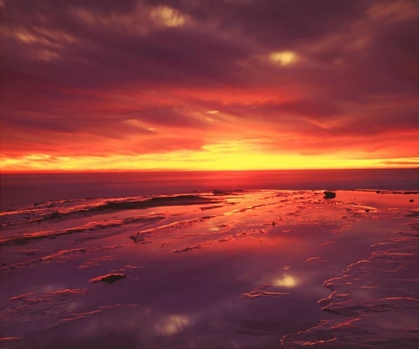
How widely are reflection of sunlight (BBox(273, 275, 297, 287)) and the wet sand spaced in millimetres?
39

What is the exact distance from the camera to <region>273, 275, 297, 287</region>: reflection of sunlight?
10.6 metres

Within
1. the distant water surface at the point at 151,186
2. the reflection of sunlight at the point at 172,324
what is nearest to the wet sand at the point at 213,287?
the reflection of sunlight at the point at 172,324

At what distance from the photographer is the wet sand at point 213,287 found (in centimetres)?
751

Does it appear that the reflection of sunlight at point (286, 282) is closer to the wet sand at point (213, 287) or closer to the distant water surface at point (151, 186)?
the wet sand at point (213, 287)

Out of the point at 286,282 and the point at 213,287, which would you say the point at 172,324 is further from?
the point at 286,282

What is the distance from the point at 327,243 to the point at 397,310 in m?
7.84

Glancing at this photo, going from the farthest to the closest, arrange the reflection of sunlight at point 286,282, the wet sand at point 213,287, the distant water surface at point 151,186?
1. the distant water surface at point 151,186
2. the reflection of sunlight at point 286,282
3. the wet sand at point 213,287

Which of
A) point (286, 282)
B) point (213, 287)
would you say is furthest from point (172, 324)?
point (286, 282)

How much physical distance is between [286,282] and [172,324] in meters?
4.91

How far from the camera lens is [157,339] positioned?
7414mm

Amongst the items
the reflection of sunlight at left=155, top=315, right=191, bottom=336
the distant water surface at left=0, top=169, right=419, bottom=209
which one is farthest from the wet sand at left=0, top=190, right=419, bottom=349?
the distant water surface at left=0, top=169, right=419, bottom=209

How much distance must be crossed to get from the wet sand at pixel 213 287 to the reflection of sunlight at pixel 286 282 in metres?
0.04

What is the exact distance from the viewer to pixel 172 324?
320 inches

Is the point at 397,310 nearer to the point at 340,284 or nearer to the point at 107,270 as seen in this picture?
the point at 340,284
